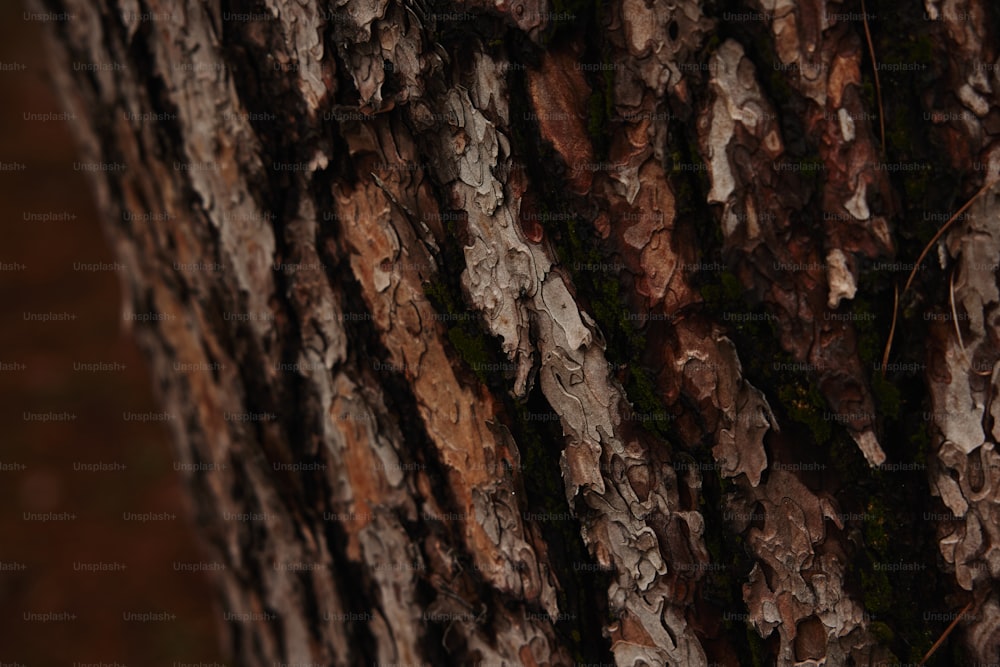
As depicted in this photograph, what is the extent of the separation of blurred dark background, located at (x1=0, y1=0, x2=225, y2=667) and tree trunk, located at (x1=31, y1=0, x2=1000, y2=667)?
1253 millimetres

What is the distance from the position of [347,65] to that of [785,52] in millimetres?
636

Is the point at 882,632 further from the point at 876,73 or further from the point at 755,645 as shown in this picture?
the point at 876,73

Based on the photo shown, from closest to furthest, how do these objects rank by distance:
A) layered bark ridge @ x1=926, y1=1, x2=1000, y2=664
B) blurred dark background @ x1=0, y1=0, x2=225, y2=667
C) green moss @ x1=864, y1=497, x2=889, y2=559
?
1. layered bark ridge @ x1=926, y1=1, x2=1000, y2=664
2. green moss @ x1=864, y1=497, x2=889, y2=559
3. blurred dark background @ x1=0, y1=0, x2=225, y2=667

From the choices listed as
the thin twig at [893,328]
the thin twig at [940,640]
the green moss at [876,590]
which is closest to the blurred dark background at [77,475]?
the thin twig at [893,328]

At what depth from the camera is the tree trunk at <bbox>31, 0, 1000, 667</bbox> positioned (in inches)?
42.1

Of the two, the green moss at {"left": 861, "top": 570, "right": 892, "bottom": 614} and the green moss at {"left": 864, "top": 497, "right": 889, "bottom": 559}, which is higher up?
the green moss at {"left": 864, "top": 497, "right": 889, "bottom": 559}

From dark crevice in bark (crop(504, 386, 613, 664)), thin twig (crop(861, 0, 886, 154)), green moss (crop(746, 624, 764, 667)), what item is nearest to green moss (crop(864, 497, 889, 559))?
green moss (crop(746, 624, 764, 667))

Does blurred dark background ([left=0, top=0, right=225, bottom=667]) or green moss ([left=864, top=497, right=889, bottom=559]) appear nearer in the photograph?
green moss ([left=864, top=497, right=889, bottom=559])

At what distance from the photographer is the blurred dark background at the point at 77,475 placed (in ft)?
10.8

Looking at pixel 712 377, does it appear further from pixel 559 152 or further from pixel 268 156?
pixel 268 156

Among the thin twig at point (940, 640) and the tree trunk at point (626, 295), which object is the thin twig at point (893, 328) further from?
the thin twig at point (940, 640)

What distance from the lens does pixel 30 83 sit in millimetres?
6613

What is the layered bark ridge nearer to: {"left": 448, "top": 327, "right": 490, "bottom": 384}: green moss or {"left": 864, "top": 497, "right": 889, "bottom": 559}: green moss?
{"left": 864, "top": 497, "right": 889, "bottom": 559}: green moss

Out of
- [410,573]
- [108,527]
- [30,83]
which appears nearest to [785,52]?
[410,573]
